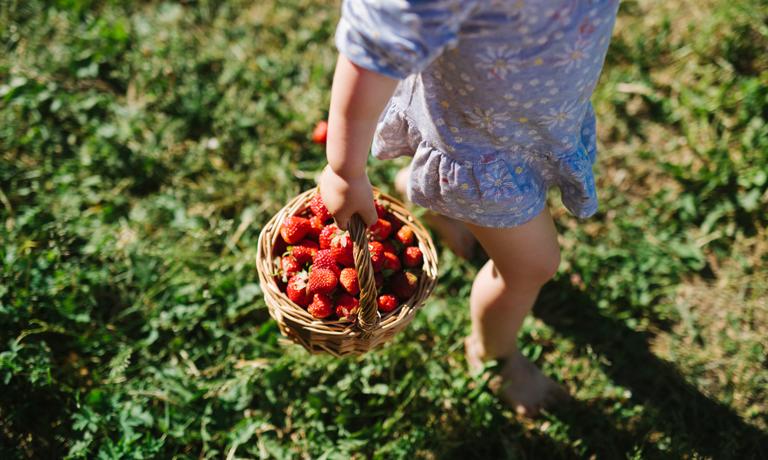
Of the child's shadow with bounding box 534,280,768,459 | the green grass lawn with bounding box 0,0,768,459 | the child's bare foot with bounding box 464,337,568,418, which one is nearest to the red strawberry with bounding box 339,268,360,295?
the green grass lawn with bounding box 0,0,768,459

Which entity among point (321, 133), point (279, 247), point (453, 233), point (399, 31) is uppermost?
point (399, 31)

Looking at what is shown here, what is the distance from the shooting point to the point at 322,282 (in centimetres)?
161

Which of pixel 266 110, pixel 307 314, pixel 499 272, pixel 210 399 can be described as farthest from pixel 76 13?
pixel 499 272

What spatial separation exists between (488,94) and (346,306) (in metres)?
0.71

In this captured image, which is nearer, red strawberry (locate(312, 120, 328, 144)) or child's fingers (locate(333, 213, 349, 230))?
child's fingers (locate(333, 213, 349, 230))

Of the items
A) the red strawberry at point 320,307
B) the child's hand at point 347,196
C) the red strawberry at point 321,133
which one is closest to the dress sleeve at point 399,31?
the child's hand at point 347,196

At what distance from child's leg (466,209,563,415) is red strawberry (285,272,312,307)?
49cm

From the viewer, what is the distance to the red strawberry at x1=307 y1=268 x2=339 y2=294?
1.62 metres

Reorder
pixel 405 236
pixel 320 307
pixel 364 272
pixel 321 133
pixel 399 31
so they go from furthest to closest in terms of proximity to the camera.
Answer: pixel 321 133
pixel 405 236
pixel 320 307
pixel 364 272
pixel 399 31

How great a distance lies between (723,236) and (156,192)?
236 centimetres

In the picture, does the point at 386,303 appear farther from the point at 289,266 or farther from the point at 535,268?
the point at 535,268

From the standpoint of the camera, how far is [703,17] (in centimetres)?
302

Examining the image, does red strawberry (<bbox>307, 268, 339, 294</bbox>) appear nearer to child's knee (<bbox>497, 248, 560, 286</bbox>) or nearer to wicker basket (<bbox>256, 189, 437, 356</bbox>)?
wicker basket (<bbox>256, 189, 437, 356</bbox>)

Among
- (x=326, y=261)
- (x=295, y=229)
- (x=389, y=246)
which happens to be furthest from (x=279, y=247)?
(x=389, y=246)
